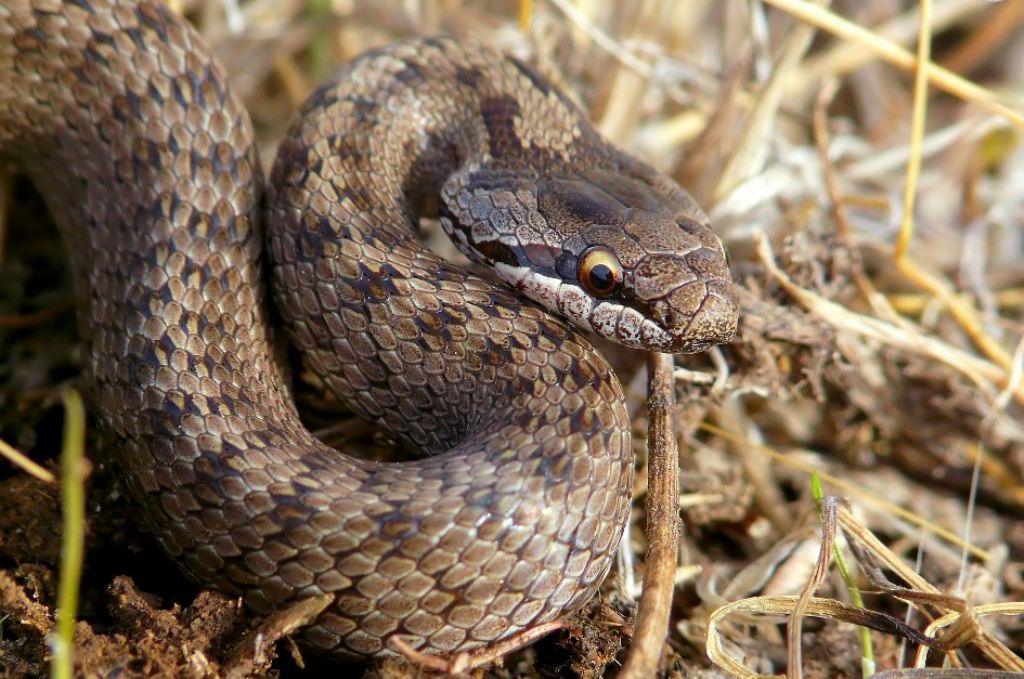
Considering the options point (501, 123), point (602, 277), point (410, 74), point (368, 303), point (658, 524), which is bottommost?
point (658, 524)

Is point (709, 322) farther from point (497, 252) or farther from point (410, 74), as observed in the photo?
point (410, 74)

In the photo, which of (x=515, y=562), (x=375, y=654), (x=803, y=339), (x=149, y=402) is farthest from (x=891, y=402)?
(x=149, y=402)

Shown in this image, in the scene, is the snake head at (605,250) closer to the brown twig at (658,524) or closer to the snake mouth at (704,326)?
the snake mouth at (704,326)

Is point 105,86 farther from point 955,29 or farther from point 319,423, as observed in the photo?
point 955,29

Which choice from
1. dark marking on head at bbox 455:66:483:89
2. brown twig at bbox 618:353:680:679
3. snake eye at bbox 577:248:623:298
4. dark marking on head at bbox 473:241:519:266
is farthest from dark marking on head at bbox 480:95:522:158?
brown twig at bbox 618:353:680:679

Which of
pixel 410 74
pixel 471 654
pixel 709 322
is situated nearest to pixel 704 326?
pixel 709 322

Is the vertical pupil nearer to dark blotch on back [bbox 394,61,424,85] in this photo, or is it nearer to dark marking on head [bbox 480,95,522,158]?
dark marking on head [bbox 480,95,522,158]
